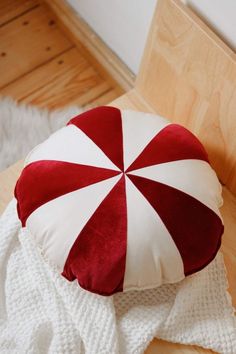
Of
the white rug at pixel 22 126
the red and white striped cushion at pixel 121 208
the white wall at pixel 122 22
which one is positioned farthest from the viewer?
the white rug at pixel 22 126

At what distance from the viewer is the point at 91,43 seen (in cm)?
137

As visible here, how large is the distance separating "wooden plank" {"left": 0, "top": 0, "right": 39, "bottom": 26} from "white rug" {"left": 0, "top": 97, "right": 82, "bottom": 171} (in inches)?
11.5

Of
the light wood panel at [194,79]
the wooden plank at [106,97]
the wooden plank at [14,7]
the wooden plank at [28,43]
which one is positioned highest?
the wooden plank at [14,7]

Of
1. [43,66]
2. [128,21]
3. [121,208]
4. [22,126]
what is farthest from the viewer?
[43,66]

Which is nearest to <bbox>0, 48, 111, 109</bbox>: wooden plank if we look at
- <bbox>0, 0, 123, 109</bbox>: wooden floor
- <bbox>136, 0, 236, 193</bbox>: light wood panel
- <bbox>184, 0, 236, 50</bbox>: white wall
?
<bbox>0, 0, 123, 109</bbox>: wooden floor

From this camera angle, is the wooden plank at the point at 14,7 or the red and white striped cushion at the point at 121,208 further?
the wooden plank at the point at 14,7

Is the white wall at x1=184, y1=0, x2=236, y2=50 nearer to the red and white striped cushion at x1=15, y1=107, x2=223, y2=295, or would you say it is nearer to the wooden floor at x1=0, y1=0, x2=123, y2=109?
the red and white striped cushion at x1=15, y1=107, x2=223, y2=295

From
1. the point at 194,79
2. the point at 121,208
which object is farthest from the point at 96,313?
the point at 194,79

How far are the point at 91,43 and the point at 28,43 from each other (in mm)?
209

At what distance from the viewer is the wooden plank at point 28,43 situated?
142 cm

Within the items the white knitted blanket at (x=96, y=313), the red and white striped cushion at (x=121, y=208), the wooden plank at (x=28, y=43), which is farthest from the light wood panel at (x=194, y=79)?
the wooden plank at (x=28, y=43)

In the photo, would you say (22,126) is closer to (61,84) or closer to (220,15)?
(61,84)

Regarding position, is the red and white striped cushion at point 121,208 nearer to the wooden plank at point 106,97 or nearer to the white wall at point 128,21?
the white wall at point 128,21

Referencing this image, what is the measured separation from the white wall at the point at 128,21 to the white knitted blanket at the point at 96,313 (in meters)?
0.44
